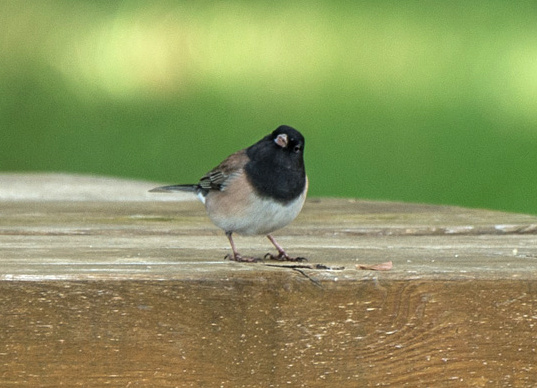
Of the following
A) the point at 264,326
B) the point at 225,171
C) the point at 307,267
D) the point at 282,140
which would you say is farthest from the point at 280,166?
the point at 264,326

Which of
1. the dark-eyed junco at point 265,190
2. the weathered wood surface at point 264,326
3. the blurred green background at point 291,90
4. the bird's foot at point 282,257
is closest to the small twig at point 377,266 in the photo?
the weathered wood surface at point 264,326

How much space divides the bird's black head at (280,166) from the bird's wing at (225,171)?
0.05 meters

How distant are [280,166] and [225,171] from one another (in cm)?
24

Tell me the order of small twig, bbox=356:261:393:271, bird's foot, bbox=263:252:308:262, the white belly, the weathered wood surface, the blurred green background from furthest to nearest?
the blurred green background
the white belly
bird's foot, bbox=263:252:308:262
small twig, bbox=356:261:393:271
the weathered wood surface

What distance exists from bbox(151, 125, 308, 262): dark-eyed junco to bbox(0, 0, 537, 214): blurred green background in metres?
3.51

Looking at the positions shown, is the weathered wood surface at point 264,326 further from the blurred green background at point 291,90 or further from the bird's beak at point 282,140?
the blurred green background at point 291,90

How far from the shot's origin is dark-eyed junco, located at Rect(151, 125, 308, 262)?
7.30 ft

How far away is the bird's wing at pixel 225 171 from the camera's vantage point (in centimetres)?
242

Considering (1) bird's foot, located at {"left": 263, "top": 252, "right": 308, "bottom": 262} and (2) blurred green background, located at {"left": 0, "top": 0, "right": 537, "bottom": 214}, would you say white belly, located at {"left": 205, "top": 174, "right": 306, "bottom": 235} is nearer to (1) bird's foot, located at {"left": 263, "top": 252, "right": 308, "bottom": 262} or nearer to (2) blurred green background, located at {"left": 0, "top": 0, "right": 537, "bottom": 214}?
(1) bird's foot, located at {"left": 263, "top": 252, "right": 308, "bottom": 262}

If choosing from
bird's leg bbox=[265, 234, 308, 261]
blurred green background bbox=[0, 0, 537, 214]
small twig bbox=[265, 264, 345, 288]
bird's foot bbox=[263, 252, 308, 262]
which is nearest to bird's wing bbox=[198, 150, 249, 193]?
bird's leg bbox=[265, 234, 308, 261]

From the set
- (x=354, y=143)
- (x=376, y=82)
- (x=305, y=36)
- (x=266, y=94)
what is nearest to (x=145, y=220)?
(x=354, y=143)

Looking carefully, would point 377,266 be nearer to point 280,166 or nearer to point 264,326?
point 264,326

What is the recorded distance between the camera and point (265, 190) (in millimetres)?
2258

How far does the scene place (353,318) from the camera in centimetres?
161
